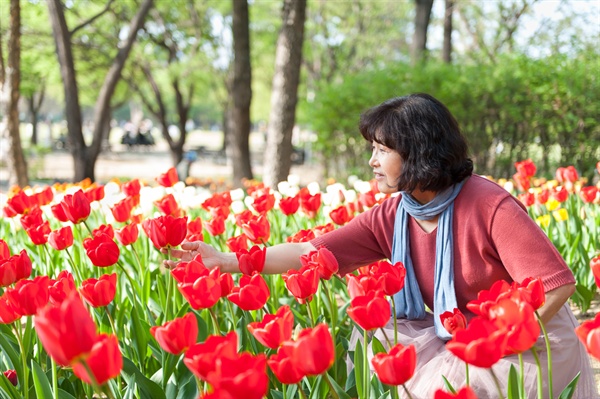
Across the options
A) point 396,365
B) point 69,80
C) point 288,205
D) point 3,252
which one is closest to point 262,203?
point 288,205

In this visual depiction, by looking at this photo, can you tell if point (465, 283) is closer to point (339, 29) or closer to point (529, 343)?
point (529, 343)

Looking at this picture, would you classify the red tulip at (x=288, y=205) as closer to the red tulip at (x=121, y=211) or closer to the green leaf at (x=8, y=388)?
the red tulip at (x=121, y=211)

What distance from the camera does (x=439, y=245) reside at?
2371 millimetres

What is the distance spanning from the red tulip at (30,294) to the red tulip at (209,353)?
66 centimetres

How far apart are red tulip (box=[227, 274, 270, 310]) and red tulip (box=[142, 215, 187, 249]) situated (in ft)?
1.79

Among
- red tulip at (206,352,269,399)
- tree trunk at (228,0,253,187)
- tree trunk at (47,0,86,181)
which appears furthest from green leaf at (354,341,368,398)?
tree trunk at (47,0,86,181)

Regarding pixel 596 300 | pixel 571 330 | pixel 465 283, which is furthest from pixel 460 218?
pixel 596 300

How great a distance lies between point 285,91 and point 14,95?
3.72 meters

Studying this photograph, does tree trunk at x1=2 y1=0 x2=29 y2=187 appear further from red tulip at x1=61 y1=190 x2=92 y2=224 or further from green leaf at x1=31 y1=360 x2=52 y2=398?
green leaf at x1=31 y1=360 x2=52 y2=398

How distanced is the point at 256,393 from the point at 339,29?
2297 cm

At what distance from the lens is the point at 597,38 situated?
575 inches

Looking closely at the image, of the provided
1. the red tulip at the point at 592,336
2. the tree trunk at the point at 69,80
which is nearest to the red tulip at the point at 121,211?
the red tulip at the point at 592,336

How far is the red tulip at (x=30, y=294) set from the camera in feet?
5.58

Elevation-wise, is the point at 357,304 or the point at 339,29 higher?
the point at 339,29
